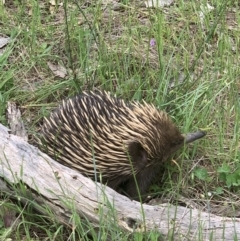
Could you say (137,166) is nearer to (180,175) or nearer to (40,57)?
(180,175)

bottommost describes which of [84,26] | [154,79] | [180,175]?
[180,175]

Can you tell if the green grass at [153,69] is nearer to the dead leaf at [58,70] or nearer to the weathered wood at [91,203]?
the dead leaf at [58,70]

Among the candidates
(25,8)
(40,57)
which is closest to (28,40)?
(40,57)

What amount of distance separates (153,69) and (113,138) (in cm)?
71

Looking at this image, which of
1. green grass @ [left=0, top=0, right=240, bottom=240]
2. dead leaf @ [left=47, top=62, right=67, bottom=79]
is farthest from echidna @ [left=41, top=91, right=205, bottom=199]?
dead leaf @ [left=47, top=62, right=67, bottom=79]

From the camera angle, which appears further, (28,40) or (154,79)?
(28,40)

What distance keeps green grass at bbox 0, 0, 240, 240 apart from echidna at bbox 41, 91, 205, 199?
14 centimetres

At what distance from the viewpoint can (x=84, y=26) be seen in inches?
129

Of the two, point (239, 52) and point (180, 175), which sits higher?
point (239, 52)

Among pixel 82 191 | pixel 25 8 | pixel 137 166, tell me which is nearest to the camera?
pixel 82 191

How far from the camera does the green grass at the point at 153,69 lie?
8.77 ft

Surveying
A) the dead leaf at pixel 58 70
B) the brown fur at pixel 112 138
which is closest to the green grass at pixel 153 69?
the dead leaf at pixel 58 70

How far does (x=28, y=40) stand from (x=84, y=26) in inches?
11.8

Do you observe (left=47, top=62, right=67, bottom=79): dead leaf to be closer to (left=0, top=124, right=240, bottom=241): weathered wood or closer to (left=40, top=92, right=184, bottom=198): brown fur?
(left=40, top=92, right=184, bottom=198): brown fur
